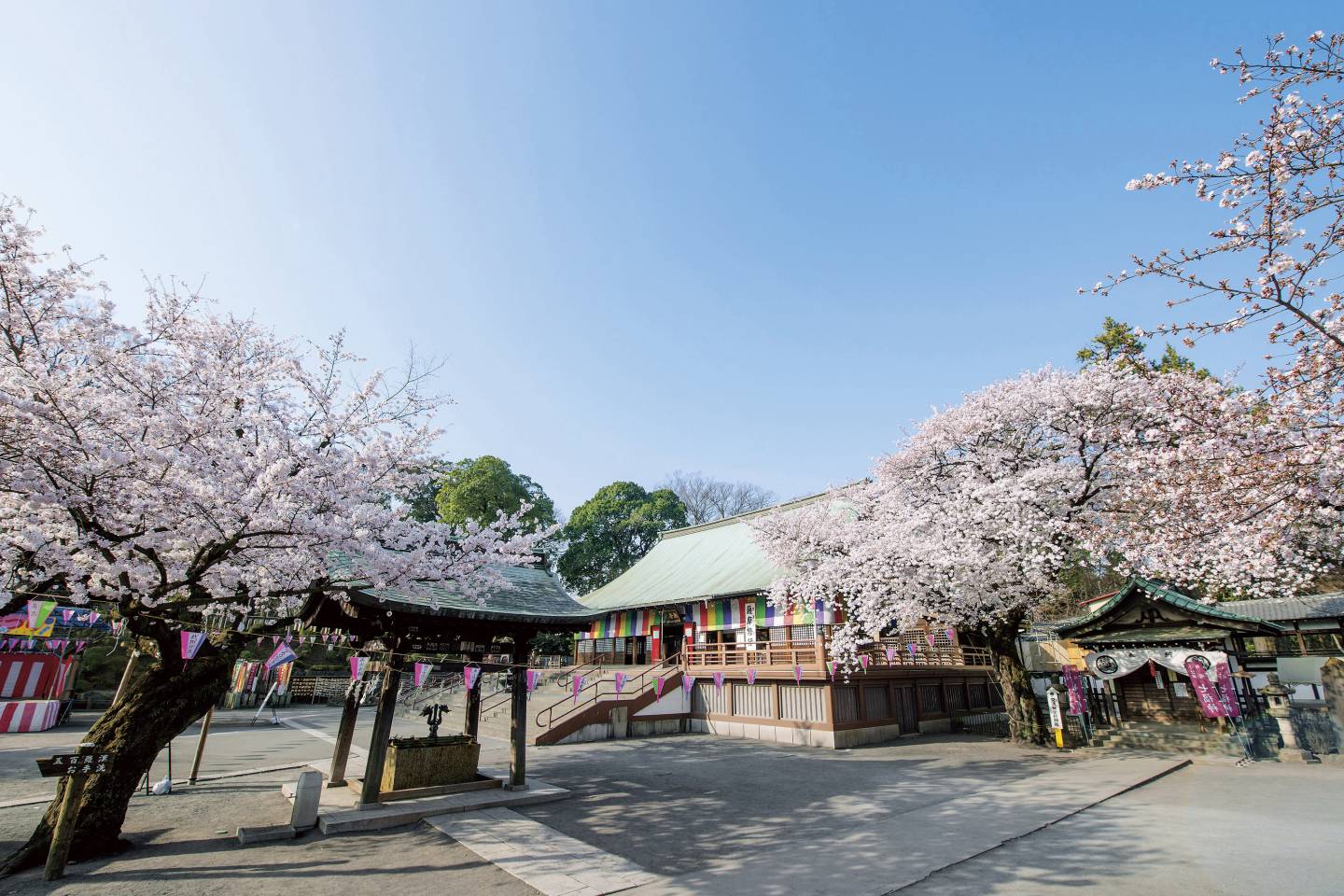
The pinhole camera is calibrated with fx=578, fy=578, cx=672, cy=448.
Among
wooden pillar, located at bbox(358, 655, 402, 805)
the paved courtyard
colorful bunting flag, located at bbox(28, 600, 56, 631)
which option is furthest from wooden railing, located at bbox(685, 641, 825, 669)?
colorful bunting flag, located at bbox(28, 600, 56, 631)

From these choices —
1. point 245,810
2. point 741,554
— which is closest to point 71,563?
point 245,810

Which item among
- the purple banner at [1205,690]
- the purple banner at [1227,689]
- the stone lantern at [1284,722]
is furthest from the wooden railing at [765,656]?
the stone lantern at [1284,722]

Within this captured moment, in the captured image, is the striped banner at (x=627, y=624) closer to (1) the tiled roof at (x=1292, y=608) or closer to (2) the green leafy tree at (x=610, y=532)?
(2) the green leafy tree at (x=610, y=532)

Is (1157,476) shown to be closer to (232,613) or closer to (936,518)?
(936,518)

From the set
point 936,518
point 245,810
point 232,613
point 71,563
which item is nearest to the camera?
point 71,563

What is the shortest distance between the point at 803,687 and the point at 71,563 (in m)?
16.8

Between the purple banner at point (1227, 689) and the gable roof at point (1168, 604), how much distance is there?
1.35 meters

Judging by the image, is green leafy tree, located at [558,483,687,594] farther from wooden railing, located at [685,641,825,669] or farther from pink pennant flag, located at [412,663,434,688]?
pink pennant flag, located at [412,663,434,688]

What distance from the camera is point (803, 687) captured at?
1781cm

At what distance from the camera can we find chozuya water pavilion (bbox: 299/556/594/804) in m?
9.94

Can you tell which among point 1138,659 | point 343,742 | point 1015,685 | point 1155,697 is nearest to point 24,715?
point 343,742

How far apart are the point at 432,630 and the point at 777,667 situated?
36.1ft

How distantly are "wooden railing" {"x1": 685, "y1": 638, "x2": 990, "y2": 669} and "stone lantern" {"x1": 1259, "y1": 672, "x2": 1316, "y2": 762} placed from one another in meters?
7.62

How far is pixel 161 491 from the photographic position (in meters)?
7.41
